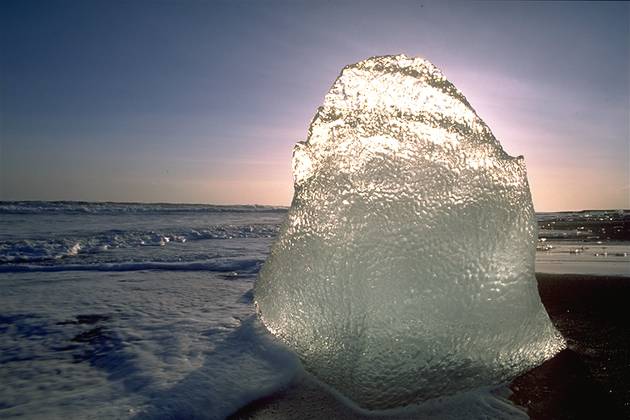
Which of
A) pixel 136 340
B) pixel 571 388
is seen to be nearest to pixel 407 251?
pixel 571 388

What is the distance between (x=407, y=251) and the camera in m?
1.79

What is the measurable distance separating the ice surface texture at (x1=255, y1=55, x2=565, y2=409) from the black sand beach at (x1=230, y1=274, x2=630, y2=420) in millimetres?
106

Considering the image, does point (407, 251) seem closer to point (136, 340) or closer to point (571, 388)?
point (571, 388)

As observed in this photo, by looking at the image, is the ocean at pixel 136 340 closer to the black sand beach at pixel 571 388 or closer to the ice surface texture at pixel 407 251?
the black sand beach at pixel 571 388

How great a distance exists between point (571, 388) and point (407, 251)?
41.2 inches

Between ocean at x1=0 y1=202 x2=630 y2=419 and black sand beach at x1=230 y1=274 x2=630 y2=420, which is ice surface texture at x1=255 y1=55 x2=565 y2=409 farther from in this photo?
ocean at x1=0 y1=202 x2=630 y2=419

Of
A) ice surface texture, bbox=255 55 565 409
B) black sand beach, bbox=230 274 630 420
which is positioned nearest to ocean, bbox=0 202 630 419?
black sand beach, bbox=230 274 630 420

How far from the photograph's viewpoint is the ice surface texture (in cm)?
176

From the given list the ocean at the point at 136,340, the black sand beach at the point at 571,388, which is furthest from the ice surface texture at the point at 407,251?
the ocean at the point at 136,340

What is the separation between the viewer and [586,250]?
24.5 feet

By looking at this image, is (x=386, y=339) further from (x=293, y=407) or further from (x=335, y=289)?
(x=293, y=407)

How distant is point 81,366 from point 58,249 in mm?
5821

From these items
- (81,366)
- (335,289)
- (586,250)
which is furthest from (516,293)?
(586,250)

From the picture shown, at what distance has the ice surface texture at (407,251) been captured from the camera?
176cm
